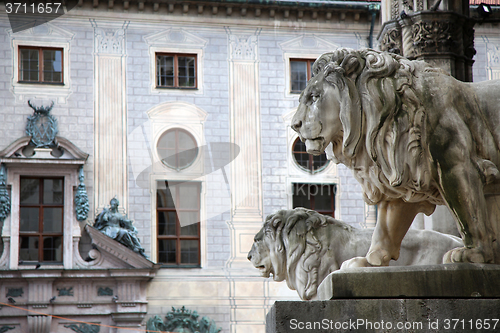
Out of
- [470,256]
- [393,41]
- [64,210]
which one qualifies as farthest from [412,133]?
[64,210]

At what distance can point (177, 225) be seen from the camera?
19891 mm

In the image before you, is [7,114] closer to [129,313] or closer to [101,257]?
[101,257]

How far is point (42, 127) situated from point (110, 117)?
1.73 m

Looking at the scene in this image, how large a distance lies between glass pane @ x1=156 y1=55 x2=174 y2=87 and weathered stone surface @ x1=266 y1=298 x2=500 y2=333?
18.0 meters

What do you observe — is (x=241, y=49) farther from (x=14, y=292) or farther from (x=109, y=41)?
(x=14, y=292)

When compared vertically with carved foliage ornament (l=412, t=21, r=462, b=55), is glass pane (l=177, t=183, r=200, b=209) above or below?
below

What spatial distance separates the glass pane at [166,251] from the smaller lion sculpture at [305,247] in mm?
13269

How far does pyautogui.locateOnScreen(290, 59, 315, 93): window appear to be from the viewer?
70.2ft

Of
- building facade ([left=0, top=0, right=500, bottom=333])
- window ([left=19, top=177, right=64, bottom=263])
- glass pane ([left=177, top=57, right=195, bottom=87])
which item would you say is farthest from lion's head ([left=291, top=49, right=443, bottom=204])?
glass pane ([left=177, top=57, right=195, bottom=87])

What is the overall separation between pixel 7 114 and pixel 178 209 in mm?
4938

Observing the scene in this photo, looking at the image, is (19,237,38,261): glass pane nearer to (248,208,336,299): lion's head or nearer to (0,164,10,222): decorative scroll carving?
(0,164,10,222): decorative scroll carving

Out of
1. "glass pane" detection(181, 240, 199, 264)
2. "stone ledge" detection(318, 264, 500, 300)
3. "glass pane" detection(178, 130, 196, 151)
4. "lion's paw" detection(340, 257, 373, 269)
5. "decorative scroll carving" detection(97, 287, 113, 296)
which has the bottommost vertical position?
"decorative scroll carving" detection(97, 287, 113, 296)

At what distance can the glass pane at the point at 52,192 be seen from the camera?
758 inches

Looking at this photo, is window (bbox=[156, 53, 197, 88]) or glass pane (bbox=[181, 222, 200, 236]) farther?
window (bbox=[156, 53, 197, 88])
